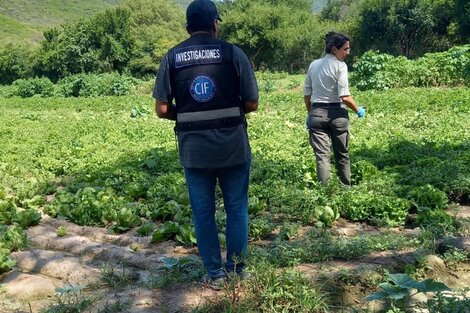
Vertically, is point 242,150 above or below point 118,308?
above

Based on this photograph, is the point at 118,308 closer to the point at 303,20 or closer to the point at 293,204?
the point at 293,204

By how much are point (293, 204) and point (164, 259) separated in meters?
2.10

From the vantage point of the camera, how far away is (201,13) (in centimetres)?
357

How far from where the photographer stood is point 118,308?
3.51m

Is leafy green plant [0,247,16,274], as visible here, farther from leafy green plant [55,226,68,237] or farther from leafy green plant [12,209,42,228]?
leafy green plant [12,209,42,228]

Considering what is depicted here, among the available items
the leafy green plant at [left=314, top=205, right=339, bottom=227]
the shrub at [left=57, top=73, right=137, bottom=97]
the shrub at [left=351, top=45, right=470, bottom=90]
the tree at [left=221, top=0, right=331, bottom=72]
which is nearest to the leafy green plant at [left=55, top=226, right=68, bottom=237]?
the leafy green plant at [left=314, top=205, right=339, bottom=227]

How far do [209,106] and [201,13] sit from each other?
25.6 inches

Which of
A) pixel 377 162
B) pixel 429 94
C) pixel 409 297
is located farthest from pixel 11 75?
pixel 409 297

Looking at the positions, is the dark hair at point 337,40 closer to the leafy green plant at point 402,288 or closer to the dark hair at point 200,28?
the dark hair at point 200,28

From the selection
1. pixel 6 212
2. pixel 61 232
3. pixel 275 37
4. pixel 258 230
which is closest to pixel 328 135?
pixel 258 230

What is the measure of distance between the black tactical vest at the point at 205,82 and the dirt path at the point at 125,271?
1247 mm

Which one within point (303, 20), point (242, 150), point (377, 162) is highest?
point (303, 20)

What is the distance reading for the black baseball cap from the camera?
3.55 metres

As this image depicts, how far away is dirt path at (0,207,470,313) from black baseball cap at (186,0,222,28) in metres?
1.92
